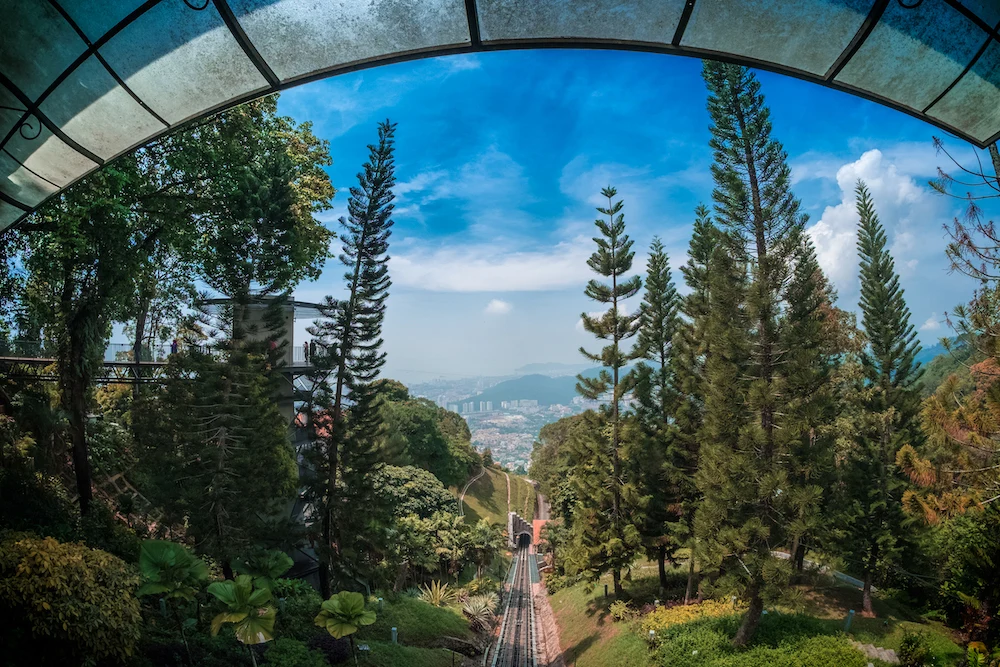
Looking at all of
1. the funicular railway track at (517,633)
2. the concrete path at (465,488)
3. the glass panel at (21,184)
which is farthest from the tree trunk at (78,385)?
the concrete path at (465,488)

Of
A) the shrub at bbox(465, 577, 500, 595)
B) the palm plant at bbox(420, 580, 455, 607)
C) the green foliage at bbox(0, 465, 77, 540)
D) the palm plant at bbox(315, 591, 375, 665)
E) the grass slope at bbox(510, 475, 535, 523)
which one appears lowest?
the grass slope at bbox(510, 475, 535, 523)

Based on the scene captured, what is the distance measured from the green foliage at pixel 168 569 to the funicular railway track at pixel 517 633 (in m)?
9.27

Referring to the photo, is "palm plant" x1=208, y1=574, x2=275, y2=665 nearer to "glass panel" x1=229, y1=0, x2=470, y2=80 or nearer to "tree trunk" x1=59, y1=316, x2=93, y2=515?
"tree trunk" x1=59, y1=316, x2=93, y2=515

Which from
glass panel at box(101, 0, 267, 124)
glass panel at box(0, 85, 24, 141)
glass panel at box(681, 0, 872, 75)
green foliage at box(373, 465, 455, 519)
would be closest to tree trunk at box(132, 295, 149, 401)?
green foliage at box(373, 465, 455, 519)

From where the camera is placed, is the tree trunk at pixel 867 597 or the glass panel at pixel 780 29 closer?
the glass panel at pixel 780 29

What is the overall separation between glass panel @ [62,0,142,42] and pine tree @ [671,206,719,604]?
1378 cm

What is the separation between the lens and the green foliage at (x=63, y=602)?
3.96 metres

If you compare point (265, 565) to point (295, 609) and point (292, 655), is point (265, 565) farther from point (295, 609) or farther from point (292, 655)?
point (295, 609)

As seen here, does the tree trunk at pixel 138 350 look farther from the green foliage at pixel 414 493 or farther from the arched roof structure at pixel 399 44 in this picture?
the arched roof structure at pixel 399 44

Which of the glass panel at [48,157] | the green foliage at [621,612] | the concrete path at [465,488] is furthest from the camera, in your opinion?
the concrete path at [465,488]

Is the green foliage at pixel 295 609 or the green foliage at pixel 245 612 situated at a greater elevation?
A: the green foliage at pixel 245 612

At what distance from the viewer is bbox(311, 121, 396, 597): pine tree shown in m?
12.0

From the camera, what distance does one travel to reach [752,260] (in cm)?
956

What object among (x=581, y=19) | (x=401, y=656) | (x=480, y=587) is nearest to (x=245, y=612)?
(x=401, y=656)
